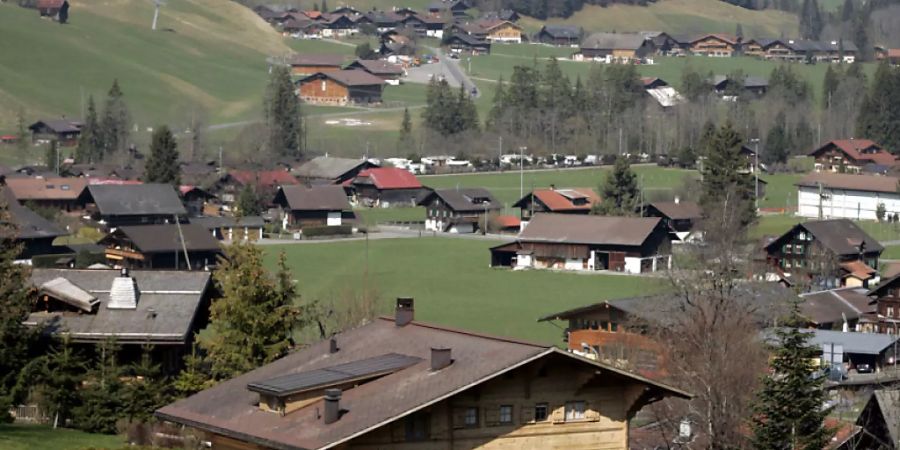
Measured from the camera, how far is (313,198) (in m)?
78.3

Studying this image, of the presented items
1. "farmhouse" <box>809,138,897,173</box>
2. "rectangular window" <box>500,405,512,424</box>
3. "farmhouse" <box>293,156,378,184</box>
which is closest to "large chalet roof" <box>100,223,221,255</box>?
"farmhouse" <box>293,156,378,184</box>

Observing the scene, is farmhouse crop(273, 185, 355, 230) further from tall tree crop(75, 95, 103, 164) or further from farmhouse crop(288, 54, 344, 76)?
farmhouse crop(288, 54, 344, 76)

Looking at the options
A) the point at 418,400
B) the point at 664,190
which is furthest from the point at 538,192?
the point at 418,400

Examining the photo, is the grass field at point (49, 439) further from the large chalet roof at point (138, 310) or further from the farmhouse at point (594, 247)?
the farmhouse at point (594, 247)

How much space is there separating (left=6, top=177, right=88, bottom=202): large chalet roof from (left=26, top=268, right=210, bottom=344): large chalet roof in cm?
4438

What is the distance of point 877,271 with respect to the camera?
60.8 metres

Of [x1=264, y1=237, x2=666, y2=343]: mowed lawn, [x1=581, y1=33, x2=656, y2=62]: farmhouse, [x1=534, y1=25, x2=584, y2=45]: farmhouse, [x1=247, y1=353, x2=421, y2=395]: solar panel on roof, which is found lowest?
[x1=264, y1=237, x2=666, y2=343]: mowed lawn

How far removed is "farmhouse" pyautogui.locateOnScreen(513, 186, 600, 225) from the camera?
77.6 meters

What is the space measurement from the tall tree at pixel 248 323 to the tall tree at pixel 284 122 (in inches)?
2879

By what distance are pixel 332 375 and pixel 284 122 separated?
281 ft

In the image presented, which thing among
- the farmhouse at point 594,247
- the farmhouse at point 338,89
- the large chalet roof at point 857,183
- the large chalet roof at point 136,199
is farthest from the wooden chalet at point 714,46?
the farmhouse at point 594,247

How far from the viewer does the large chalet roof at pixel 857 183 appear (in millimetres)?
81312

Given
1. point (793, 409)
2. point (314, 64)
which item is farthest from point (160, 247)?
point (314, 64)

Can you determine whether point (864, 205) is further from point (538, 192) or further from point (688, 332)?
point (688, 332)
